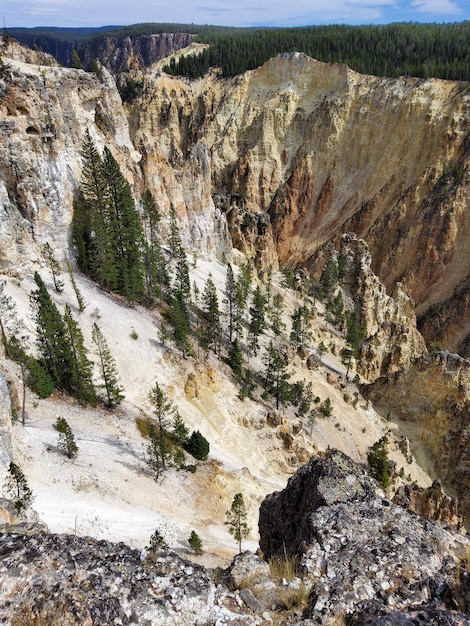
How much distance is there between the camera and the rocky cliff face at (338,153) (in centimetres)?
8262

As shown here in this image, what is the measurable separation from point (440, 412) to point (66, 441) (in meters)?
36.3

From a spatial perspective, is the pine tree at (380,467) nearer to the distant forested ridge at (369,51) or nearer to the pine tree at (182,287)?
the pine tree at (182,287)

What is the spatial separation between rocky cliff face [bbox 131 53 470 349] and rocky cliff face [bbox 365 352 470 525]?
3153 cm

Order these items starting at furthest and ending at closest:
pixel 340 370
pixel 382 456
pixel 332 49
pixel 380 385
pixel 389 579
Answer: pixel 332 49 → pixel 340 370 → pixel 380 385 → pixel 382 456 → pixel 389 579

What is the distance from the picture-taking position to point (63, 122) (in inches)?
1734

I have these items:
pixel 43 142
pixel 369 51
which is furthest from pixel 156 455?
pixel 369 51

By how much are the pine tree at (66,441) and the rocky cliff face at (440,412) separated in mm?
34305

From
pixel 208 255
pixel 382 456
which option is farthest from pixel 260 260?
pixel 382 456

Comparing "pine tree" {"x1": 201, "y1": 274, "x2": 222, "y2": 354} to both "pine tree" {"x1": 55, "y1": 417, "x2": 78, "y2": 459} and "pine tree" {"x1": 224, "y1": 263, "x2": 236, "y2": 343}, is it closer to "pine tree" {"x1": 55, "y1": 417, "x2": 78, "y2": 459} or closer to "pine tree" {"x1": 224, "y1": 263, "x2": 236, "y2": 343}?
"pine tree" {"x1": 224, "y1": 263, "x2": 236, "y2": 343}

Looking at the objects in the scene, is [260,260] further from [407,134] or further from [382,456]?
[382,456]

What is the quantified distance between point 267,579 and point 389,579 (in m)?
2.98

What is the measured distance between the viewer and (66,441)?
26984mm

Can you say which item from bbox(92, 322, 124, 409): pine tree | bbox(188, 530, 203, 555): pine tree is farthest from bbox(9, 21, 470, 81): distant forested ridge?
bbox(188, 530, 203, 555): pine tree

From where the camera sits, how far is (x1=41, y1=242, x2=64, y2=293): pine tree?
137ft
